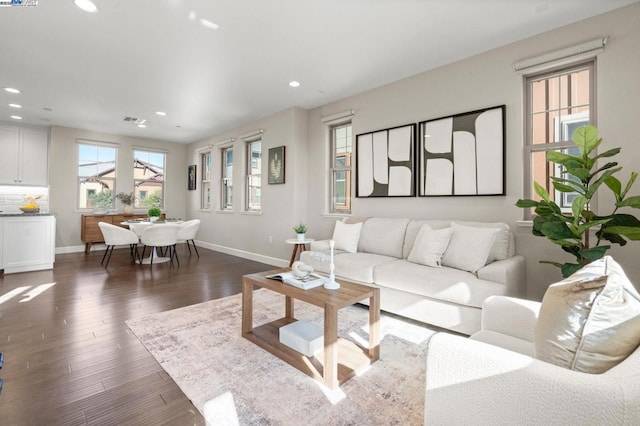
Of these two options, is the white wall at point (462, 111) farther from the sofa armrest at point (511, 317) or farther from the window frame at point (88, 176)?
the window frame at point (88, 176)

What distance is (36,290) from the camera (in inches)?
152

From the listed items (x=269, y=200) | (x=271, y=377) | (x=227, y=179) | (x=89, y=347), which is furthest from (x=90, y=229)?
(x=271, y=377)

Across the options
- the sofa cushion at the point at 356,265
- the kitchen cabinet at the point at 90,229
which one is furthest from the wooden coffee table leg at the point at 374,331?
the kitchen cabinet at the point at 90,229

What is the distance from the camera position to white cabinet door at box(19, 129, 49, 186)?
21.5 feet

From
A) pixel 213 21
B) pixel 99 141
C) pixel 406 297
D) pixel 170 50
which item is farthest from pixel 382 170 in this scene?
pixel 99 141

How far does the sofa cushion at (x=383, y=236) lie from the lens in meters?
3.62

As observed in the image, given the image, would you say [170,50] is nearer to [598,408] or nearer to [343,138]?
[343,138]

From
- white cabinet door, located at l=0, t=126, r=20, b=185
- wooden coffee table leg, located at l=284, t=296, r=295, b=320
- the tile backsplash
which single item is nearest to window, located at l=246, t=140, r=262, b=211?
wooden coffee table leg, located at l=284, t=296, r=295, b=320

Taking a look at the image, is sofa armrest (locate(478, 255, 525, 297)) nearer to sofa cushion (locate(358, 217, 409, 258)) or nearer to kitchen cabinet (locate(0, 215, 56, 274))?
sofa cushion (locate(358, 217, 409, 258))

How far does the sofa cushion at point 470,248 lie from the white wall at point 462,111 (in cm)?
54

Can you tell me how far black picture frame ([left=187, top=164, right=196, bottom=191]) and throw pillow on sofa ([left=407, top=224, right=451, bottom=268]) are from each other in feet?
22.3

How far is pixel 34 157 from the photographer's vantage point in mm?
6656

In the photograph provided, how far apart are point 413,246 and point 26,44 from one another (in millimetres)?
4628

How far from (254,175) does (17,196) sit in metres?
5.16
